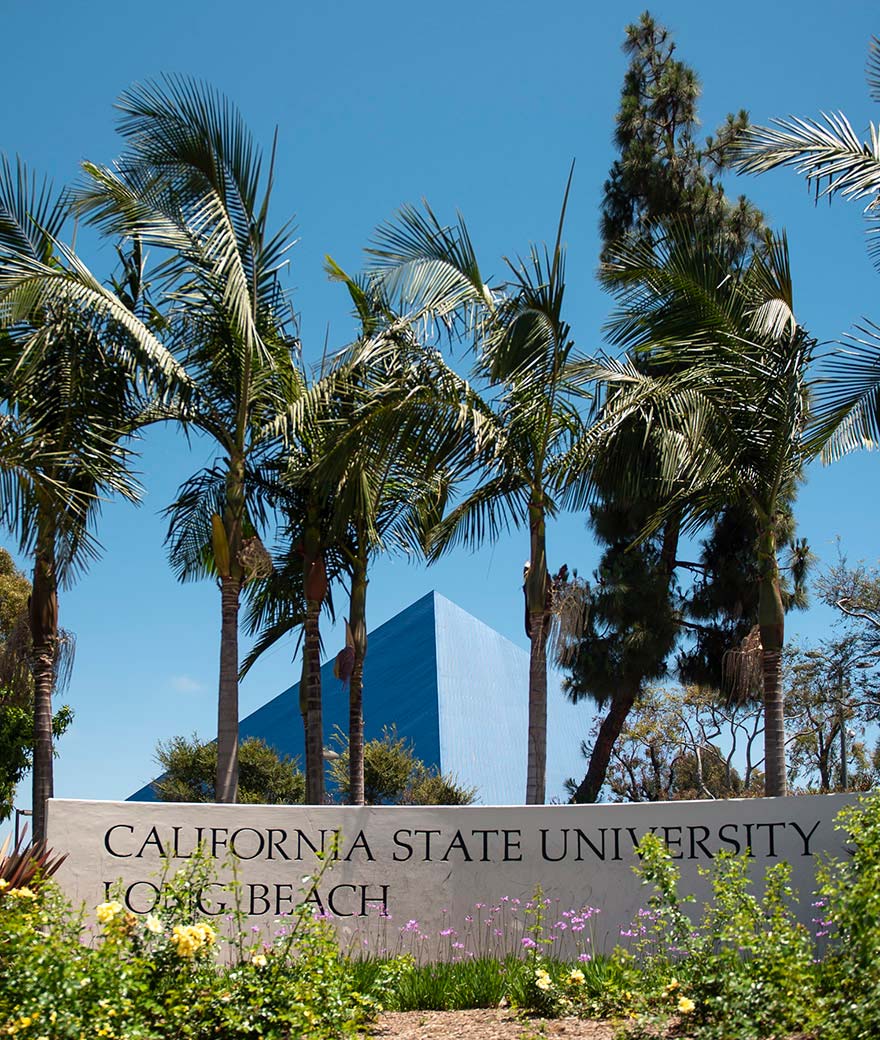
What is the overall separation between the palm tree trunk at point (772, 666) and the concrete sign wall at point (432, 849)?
167cm

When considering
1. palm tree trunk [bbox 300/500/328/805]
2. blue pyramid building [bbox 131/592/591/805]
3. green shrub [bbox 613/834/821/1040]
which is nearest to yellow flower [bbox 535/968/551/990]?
green shrub [bbox 613/834/821/1040]

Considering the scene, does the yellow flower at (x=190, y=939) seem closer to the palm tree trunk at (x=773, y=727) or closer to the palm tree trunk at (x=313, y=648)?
the palm tree trunk at (x=773, y=727)

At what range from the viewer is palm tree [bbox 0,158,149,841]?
12.6 meters

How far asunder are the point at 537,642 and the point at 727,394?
10.1ft

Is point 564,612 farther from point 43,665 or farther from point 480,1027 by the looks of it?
point 480,1027

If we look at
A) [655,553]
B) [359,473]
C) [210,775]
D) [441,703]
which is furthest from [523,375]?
[441,703]

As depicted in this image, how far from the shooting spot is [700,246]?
12352 millimetres

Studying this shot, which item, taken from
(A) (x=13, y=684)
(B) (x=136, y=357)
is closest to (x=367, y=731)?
(A) (x=13, y=684)

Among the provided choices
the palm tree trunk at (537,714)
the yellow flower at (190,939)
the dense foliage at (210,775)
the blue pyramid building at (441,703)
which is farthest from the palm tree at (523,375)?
the blue pyramid building at (441,703)

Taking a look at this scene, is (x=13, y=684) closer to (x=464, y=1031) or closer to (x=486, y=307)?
(x=486, y=307)

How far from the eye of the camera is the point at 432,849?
984cm

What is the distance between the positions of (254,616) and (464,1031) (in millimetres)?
10339

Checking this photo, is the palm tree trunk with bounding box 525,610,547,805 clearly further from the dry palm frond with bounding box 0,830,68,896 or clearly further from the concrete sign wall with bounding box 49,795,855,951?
the dry palm frond with bounding box 0,830,68,896

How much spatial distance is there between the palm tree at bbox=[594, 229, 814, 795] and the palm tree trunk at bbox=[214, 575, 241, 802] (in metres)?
4.15
